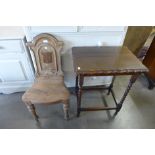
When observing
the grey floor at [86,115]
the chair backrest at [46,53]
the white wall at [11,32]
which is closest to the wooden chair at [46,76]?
the chair backrest at [46,53]

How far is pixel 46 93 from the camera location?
1.24m

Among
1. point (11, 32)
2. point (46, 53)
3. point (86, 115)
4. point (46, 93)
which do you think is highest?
point (11, 32)

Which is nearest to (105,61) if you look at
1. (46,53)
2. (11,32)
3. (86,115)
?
(46,53)

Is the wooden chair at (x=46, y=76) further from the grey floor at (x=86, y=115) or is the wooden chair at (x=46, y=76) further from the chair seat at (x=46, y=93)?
the grey floor at (x=86, y=115)

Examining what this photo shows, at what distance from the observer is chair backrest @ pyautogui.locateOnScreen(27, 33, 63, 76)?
1.24m

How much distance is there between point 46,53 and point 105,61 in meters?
0.58

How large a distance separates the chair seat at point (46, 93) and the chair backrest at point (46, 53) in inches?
5.0

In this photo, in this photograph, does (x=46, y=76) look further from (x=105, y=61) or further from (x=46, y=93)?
(x=105, y=61)

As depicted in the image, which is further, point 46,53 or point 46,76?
point 46,76
